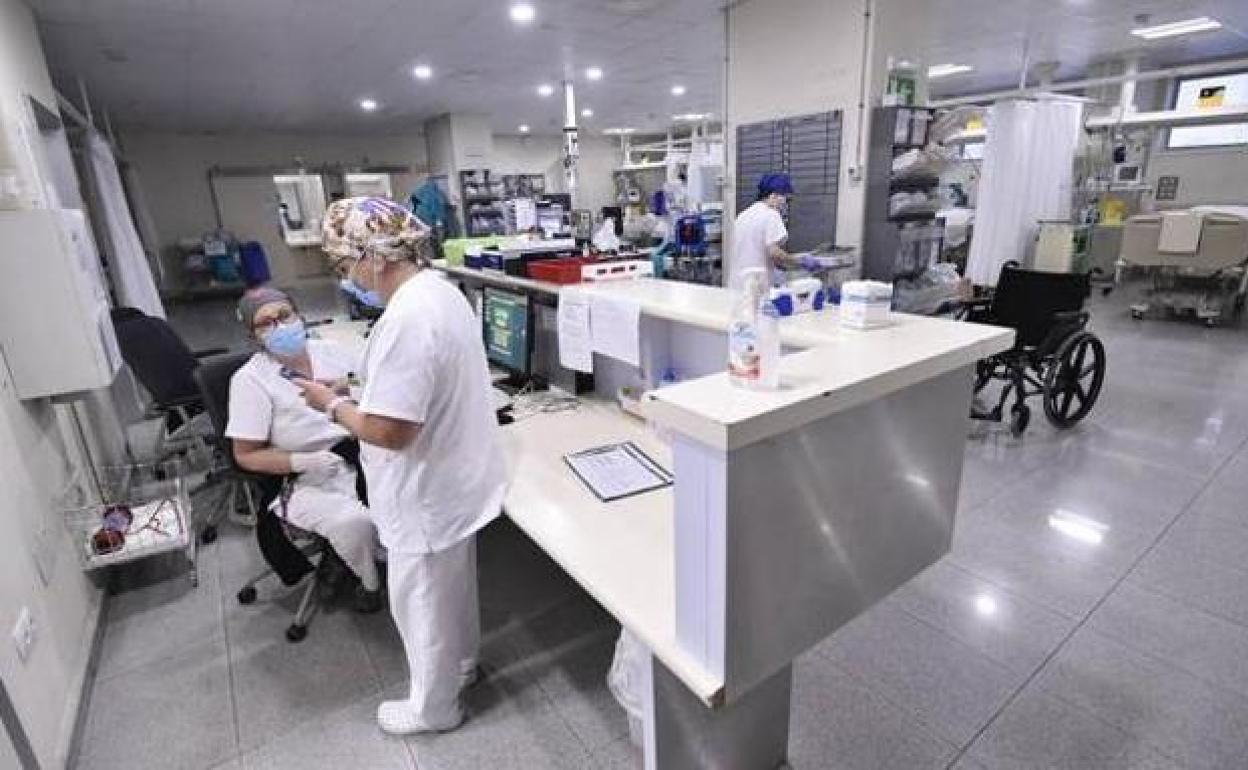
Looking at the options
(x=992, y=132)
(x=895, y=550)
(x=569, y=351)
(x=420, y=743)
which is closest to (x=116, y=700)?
(x=420, y=743)

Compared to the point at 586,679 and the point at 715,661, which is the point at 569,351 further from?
the point at 715,661

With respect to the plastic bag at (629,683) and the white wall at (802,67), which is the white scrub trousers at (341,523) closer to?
the plastic bag at (629,683)

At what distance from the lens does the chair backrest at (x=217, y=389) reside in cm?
236

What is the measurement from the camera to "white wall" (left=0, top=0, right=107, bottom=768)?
1.58 m

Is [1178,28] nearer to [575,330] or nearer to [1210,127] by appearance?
[1210,127]

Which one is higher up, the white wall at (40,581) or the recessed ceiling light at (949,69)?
the recessed ceiling light at (949,69)

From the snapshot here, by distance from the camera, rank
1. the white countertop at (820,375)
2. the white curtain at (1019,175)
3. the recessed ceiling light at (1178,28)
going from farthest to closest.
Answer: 1. the white curtain at (1019,175)
2. the recessed ceiling light at (1178,28)
3. the white countertop at (820,375)

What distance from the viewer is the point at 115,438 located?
347cm

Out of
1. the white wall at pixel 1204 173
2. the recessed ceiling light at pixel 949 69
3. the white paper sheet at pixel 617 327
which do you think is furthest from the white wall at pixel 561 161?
the white paper sheet at pixel 617 327

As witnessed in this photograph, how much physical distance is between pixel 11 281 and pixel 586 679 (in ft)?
7.82

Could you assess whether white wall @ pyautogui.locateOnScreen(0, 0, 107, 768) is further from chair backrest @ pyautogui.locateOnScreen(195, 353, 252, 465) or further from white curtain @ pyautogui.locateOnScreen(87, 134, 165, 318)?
white curtain @ pyautogui.locateOnScreen(87, 134, 165, 318)

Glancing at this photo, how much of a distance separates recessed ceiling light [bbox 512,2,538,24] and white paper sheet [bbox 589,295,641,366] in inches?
133

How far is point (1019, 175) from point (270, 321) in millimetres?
7489

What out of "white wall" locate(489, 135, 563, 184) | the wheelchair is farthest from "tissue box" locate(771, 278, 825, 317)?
"white wall" locate(489, 135, 563, 184)
